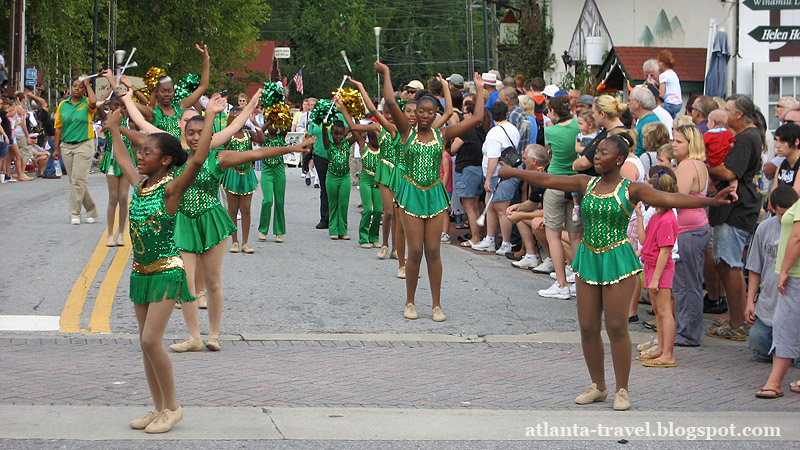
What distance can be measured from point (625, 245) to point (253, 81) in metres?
69.5

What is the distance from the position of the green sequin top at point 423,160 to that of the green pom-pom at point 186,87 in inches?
125

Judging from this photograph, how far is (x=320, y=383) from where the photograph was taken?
714 centimetres

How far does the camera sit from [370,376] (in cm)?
740

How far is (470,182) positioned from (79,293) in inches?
237

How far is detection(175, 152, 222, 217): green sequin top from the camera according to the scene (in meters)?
8.10

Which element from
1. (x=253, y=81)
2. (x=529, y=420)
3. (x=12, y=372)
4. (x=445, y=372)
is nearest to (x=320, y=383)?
(x=445, y=372)

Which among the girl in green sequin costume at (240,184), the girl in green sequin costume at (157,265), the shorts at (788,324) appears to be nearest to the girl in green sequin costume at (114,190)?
the girl in green sequin costume at (240,184)

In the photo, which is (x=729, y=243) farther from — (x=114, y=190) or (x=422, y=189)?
(x=114, y=190)

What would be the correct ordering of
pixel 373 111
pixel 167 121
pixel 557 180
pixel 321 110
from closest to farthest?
pixel 557 180, pixel 373 111, pixel 167 121, pixel 321 110

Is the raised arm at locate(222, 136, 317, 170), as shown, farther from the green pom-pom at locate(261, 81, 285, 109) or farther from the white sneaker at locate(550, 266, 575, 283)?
the white sneaker at locate(550, 266, 575, 283)

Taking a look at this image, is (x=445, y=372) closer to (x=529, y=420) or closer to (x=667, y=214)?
(x=529, y=420)

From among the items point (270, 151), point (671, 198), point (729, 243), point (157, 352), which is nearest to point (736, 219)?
point (729, 243)

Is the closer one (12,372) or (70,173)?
(12,372)

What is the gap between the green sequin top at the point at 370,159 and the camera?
13.6m
